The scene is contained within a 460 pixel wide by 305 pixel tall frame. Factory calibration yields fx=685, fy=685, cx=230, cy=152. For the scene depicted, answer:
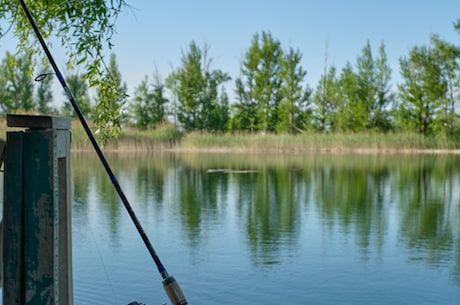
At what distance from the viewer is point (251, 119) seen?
138 feet

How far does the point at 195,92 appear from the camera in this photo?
1628 inches

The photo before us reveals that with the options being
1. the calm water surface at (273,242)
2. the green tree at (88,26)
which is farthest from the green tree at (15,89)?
the green tree at (88,26)

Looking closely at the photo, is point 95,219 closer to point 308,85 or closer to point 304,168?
point 304,168

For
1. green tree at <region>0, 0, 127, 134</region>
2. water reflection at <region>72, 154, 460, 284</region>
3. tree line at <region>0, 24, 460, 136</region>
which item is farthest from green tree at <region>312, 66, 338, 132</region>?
green tree at <region>0, 0, 127, 134</region>

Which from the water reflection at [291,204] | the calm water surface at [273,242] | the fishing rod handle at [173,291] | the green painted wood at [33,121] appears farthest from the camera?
the water reflection at [291,204]

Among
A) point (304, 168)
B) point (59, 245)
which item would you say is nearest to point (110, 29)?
point (59, 245)

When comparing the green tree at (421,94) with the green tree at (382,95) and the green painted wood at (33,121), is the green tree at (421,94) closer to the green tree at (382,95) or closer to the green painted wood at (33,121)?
the green tree at (382,95)

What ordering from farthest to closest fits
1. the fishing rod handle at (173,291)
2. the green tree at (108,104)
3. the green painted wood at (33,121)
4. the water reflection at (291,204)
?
1. the water reflection at (291,204)
2. the green tree at (108,104)
3. the fishing rod handle at (173,291)
4. the green painted wood at (33,121)

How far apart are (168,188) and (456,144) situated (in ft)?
76.3

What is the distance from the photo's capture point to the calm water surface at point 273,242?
6062 mm

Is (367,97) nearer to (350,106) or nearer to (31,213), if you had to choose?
(350,106)

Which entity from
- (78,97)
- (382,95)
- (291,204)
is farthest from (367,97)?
(291,204)

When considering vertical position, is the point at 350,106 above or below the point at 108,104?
above

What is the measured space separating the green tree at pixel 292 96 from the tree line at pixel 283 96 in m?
0.06
